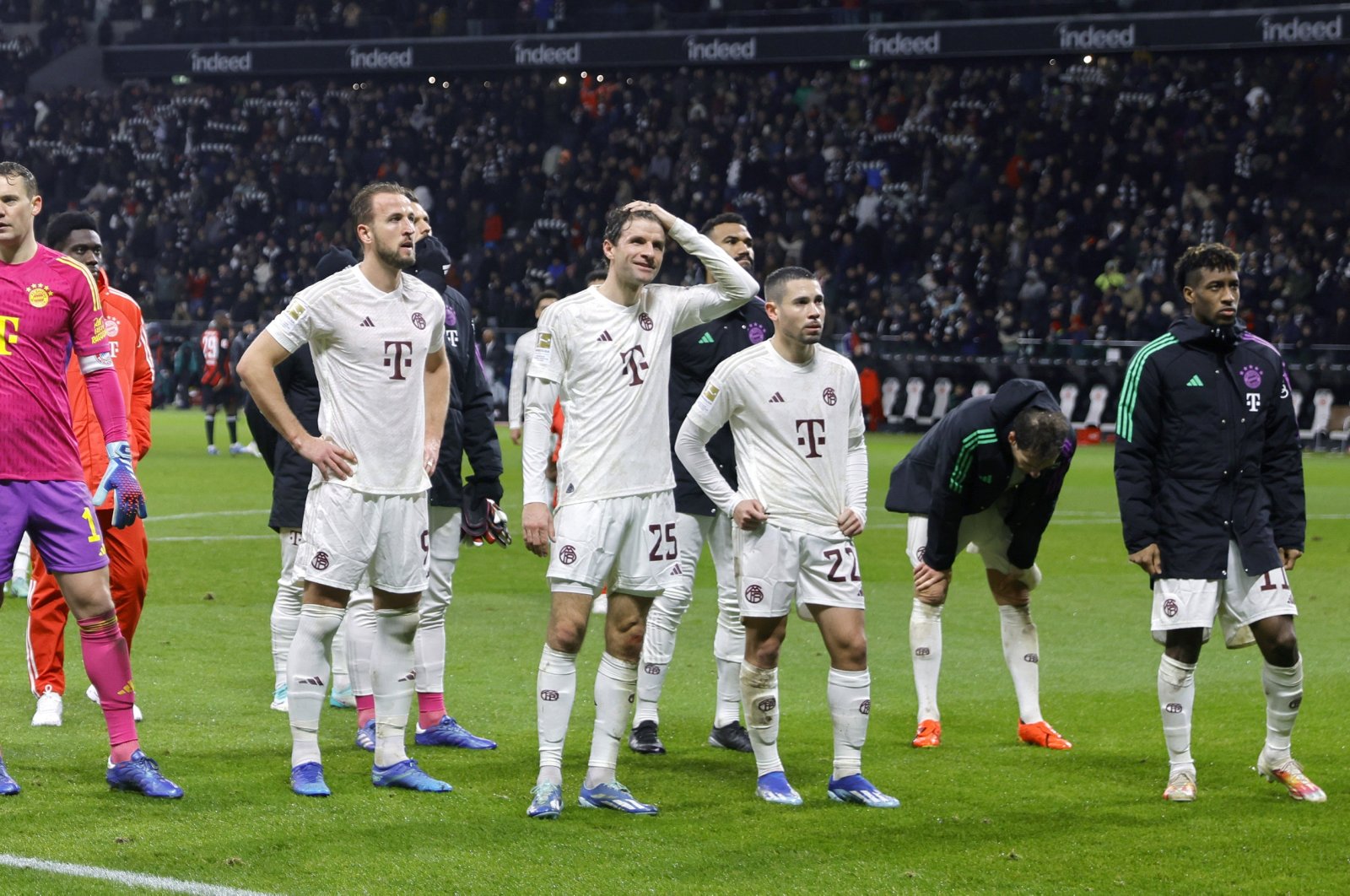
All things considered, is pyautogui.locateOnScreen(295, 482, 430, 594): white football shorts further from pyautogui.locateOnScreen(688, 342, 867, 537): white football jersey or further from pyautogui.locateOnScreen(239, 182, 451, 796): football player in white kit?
pyautogui.locateOnScreen(688, 342, 867, 537): white football jersey

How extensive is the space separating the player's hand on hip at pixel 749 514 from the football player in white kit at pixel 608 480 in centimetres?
26

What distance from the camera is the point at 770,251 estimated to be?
106 ft

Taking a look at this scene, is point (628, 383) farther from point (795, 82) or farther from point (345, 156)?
point (345, 156)

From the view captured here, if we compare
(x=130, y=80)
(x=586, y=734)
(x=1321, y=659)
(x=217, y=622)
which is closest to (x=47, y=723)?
(x=586, y=734)

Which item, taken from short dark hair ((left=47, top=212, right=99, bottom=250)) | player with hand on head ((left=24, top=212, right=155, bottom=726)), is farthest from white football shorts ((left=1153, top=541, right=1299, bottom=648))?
short dark hair ((left=47, top=212, right=99, bottom=250))

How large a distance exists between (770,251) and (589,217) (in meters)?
5.57

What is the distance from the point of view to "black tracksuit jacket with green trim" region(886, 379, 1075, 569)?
289 inches

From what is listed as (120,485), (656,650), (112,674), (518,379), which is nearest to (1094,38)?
(518,379)

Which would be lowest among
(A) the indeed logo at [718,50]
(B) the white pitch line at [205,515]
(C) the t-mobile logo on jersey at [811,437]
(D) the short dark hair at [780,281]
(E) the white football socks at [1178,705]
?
(B) the white pitch line at [205,515]

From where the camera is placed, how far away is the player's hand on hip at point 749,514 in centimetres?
640

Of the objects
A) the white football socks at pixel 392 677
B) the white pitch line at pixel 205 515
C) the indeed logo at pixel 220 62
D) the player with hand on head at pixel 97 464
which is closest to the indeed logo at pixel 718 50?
the indeed logo at pixel 220 62

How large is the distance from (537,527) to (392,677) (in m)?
1.01

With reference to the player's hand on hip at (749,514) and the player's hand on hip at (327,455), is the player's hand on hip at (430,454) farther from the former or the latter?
the player's hand on hip at (749,514)

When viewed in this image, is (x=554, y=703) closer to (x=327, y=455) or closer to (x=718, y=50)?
(x=327, y=455)
